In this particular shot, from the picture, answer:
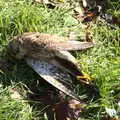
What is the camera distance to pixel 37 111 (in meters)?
3.63

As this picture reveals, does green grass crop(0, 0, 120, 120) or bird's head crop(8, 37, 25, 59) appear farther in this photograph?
bird's head crop(8, 37, 25, 59)

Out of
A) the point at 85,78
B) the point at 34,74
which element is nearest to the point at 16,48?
the point at 34,74

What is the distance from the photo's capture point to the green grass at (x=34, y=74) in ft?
12.0

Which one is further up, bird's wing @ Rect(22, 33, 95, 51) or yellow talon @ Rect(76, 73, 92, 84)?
bird's wing @ Rect(22, 33, 95, 51)

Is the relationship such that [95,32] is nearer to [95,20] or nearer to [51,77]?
[95,20]

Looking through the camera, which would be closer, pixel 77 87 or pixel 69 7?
pixel 77 87

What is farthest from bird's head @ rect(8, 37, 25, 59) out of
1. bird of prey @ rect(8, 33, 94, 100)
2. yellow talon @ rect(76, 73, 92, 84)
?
yellow talon @ rect(76, 73, 92, 84)

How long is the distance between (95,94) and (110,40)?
34.0 inches

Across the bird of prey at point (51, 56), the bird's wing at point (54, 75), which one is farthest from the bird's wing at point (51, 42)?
the bird's wing at point (54, 75)

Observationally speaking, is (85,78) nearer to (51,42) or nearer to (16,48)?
(51,42)

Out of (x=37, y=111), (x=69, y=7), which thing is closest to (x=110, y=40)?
(x=69, y=7)

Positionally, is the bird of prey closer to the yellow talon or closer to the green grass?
the yellow talon

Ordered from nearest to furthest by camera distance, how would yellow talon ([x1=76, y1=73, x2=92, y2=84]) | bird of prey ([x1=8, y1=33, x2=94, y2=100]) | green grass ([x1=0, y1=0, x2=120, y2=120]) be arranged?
green grass ([x1=0, y1=0, x2=120, y2=120])
bird of prey ([x1=8, y1=33, x2=94, y2=100])
yellow talon ([x1=76, y1=73, x2=92, y2=84])

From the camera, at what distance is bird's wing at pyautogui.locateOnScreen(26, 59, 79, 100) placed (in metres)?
3.79
